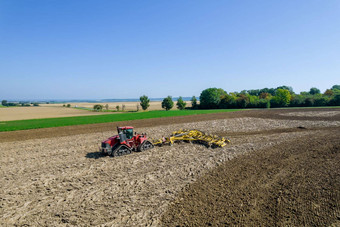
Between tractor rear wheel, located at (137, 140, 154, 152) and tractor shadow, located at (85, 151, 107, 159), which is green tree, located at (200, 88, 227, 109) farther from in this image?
tractor shadow, located at (85, 151, 107, 159)

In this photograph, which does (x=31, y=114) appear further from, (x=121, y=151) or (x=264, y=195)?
(x=264, y=195)

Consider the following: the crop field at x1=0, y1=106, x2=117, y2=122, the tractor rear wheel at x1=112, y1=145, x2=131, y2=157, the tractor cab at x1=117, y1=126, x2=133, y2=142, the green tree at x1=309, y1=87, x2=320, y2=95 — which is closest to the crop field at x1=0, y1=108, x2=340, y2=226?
the tractor rear wheel at x1=112, y1=145, x2=131, y2=157

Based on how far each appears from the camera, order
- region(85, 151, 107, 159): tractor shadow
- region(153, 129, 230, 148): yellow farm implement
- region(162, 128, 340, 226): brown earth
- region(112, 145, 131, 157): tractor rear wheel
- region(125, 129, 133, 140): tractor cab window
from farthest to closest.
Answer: region(153, 129, 230, 148): yellow farm implement < region(125, 129, 133, 140): tractor cab window < region(85, 151, 107, 159): tractor shadow < region(112, 145, 131, 157): tractor rear wheel < region(162, 128, 340, 226): brown earth

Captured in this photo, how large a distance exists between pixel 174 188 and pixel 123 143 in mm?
5977

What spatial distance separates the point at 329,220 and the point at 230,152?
25.9 feet

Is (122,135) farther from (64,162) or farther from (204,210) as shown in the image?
(204,210)

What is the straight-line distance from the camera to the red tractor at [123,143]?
13031 millimetres

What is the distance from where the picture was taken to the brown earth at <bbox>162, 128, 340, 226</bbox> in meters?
6.47

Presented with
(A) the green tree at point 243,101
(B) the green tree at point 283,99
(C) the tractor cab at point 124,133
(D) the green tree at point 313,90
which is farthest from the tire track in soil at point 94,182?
(D) the green tree at point 313,90

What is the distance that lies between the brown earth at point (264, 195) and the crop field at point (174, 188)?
0.03 m

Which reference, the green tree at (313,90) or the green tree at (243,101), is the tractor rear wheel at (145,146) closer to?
the green tree at (243,101)

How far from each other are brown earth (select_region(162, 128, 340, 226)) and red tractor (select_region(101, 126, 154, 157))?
20.0ft

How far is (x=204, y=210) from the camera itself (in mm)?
7020

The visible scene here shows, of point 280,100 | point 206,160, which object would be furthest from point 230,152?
point 280,100
